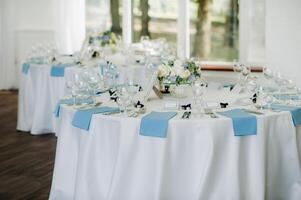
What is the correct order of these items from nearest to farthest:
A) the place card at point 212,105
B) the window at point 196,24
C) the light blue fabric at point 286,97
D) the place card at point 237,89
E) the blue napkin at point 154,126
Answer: the blue napkin at point 154,126, the place card at point 212,105, the light blue fabric at point 286,97, the place card at point 237,89, the window at point 196,24

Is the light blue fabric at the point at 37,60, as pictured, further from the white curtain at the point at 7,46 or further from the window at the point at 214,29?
the white curtain at the point at 7,46

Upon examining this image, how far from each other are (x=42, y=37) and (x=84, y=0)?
1.07 meters

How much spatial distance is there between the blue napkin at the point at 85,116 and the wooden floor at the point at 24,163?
0.93m

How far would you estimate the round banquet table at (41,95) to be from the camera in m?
5.77

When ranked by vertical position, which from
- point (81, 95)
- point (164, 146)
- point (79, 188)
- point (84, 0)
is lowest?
point (79, 188)

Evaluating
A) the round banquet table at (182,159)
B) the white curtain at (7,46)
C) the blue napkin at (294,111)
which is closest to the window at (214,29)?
the white curtain at (7,46)

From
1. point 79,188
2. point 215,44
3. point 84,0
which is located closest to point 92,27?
point 84,0

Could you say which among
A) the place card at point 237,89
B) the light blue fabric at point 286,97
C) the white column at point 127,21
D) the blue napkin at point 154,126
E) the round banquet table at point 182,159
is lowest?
the round banquet table at point 182,159

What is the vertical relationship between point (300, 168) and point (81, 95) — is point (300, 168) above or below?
below

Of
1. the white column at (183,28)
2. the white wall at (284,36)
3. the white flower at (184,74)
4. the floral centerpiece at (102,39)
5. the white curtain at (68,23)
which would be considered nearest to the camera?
the white flower at (184,74)

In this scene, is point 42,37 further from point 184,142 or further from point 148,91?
point 184,142

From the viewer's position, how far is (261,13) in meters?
6.84

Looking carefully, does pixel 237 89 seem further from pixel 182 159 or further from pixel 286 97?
pixel 182 159

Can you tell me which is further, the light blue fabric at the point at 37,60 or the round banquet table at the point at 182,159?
the light blue fabric at the point at 37,60
